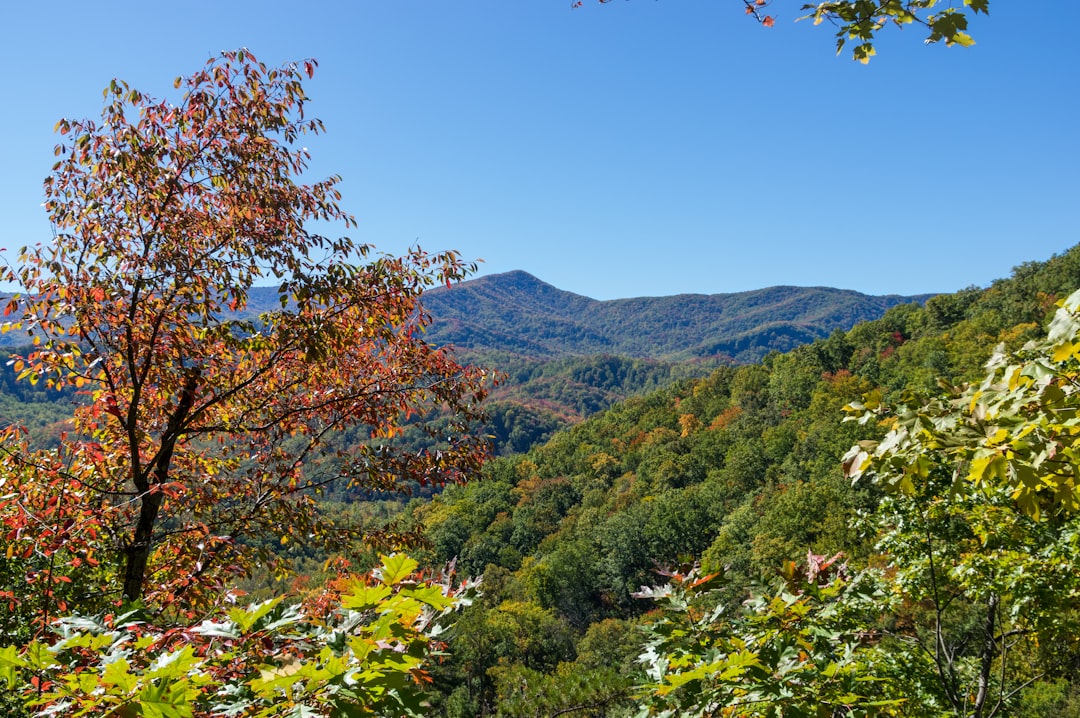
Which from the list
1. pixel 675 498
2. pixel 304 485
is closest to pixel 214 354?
pixel 304 485

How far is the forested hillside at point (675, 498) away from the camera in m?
36.4

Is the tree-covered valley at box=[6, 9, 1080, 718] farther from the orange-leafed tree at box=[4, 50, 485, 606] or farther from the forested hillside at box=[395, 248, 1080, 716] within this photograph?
the forested hillside at box=[395, 248, 1080, 716]

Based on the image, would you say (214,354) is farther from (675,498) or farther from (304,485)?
(675,498)

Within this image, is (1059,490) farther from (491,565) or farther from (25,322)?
(491,565)

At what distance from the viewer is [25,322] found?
10.5 ft

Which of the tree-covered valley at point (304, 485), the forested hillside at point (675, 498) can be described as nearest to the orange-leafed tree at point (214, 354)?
the tree-covered valley at point (304, 485)

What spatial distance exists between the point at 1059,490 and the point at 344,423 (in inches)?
154

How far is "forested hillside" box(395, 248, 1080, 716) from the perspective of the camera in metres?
36.4

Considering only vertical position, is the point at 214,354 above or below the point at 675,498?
above

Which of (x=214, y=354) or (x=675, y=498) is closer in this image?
(x=214, y=354)

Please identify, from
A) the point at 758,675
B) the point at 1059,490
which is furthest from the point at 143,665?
the point at 1059,490

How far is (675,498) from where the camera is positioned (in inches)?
2212

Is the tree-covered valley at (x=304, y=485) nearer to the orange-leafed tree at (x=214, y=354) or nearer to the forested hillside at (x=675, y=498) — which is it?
the orange-leafed tree at (x=214, y=354)

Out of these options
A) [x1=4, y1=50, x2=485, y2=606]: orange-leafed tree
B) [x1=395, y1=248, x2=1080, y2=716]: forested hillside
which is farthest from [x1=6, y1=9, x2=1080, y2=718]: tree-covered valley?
[x1=395, y1=248, x2=1080, y2=716]: forested hillside
